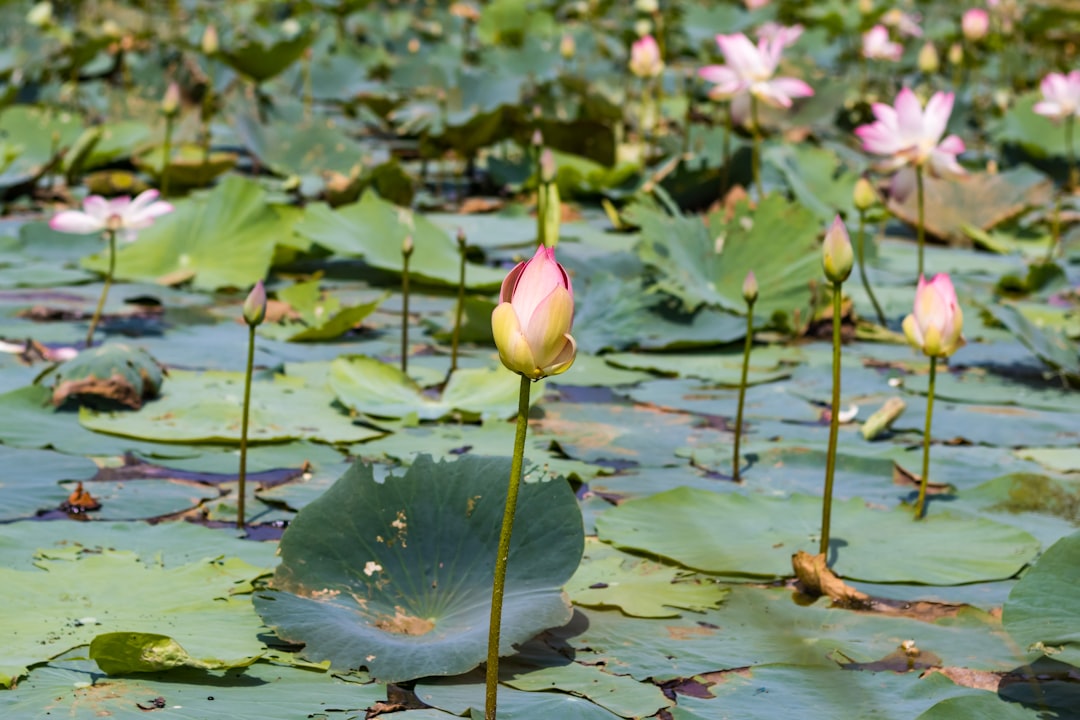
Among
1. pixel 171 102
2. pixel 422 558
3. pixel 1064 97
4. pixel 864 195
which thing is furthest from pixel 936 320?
pixel 1064 97

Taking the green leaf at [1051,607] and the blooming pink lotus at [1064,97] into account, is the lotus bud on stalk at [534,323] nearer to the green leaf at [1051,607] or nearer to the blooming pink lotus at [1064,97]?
the green leaf at [1051,607]

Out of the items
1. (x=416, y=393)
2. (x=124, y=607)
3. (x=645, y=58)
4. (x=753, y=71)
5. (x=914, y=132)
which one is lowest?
(x=124, y=607)

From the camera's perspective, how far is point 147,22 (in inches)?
287

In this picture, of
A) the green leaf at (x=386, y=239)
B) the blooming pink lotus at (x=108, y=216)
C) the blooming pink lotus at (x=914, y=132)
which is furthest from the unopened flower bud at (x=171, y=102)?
the blooming pink lotus at (x=914, y=132)

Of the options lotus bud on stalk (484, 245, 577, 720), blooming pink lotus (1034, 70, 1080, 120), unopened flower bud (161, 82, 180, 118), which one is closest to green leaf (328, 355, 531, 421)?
lotus bud on stalk (484, 245, 577, 720)

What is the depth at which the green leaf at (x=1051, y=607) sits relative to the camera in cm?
121

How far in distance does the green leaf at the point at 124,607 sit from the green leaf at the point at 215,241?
1653 mm

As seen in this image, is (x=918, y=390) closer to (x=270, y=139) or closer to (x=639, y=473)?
(x=639, y=473)

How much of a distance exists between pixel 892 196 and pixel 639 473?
102 inches

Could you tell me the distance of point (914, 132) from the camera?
250 cm

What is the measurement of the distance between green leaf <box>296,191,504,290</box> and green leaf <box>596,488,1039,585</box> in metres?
1.28

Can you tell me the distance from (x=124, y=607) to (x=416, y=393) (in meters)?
0.89

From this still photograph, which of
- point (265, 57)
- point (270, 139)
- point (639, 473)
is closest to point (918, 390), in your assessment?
point (639, 473)

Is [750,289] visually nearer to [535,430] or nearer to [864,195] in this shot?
[535,430]
